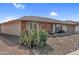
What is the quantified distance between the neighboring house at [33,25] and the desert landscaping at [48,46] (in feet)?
0.62

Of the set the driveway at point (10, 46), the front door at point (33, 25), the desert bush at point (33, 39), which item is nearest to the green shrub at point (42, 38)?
the desert bush at point (33, 39)

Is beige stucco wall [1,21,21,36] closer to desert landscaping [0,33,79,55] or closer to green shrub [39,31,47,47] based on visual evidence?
desert landscaping [0,33,79,55]

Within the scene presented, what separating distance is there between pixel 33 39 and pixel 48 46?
0.50m

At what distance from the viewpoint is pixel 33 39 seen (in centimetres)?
890

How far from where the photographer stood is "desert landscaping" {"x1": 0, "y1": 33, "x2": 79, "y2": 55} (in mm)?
8641

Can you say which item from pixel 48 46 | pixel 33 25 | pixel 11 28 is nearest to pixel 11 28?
pixel 11 28

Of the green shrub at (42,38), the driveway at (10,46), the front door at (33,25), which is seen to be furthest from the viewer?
the green shrub at (42,38)

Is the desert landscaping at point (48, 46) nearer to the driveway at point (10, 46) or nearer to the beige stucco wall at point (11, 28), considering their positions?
the driveway at point (10, 46)

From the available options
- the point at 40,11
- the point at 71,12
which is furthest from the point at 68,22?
the point at 40,11

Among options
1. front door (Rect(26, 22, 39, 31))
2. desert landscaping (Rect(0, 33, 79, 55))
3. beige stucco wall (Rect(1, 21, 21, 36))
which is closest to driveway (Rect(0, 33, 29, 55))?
desert landscaping (Rect(0, 33, 79, 55))

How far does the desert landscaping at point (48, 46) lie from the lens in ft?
28.3

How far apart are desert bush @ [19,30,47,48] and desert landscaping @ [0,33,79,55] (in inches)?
4.9

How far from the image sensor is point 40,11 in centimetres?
875

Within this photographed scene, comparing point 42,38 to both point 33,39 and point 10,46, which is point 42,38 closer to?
point 33,39
